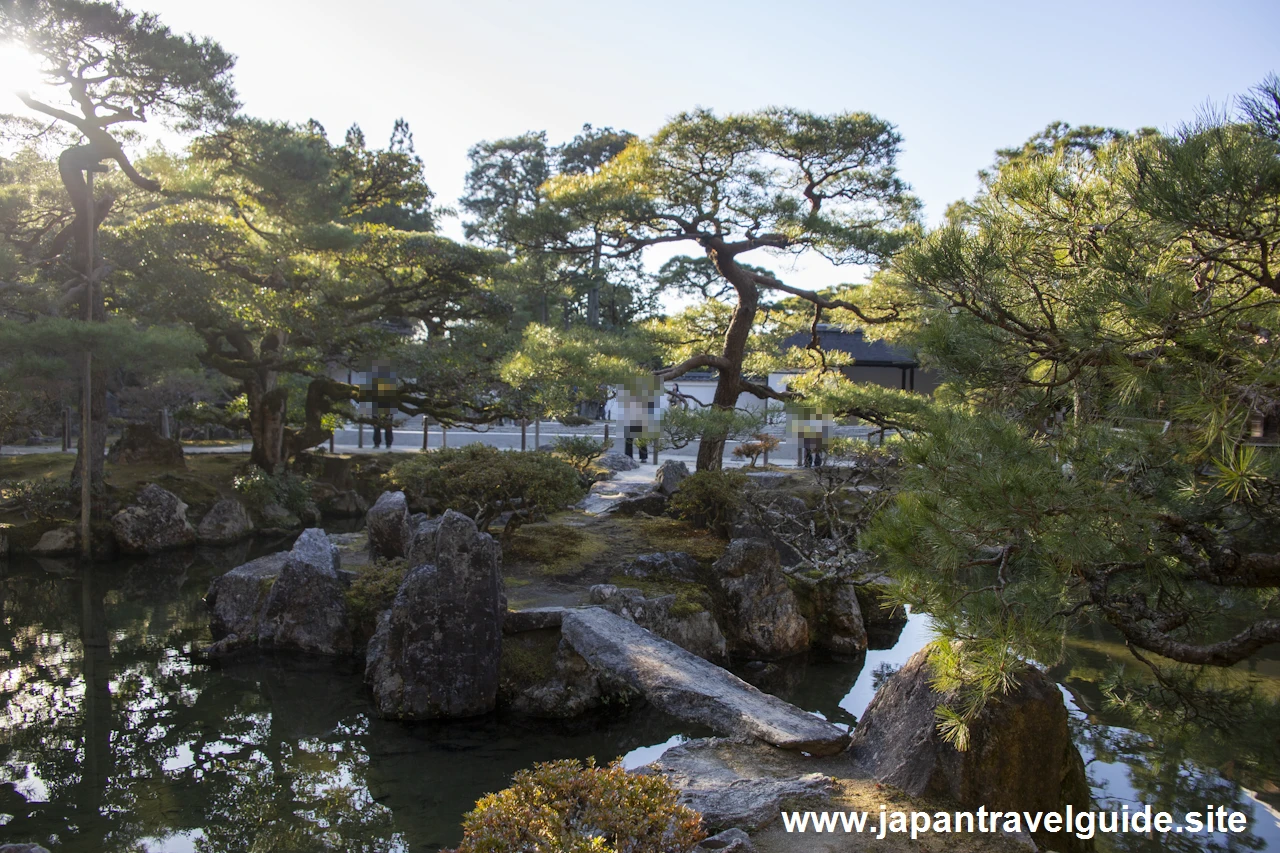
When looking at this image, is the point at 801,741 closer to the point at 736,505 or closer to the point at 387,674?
the point at 387,674

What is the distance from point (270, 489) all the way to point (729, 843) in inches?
532

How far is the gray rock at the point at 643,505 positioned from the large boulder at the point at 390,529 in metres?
3.56

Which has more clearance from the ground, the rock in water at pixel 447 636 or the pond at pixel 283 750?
the rock in water at pixel 447 636

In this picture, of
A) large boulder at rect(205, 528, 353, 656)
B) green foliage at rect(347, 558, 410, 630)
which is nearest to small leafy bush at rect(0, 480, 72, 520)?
large boulder at rect(205, 528, 353, 656)

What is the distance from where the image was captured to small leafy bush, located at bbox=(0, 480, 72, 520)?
42.6 feet

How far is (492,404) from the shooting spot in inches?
573

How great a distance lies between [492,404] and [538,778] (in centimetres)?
1116

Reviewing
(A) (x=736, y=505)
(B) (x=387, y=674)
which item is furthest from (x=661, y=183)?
(B) (x=387, y=674)

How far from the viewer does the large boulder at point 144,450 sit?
1577cm

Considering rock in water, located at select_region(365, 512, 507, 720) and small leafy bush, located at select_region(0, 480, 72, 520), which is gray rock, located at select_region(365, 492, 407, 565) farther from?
small leafy bush, located at select_region(0, 480, 72, 520)

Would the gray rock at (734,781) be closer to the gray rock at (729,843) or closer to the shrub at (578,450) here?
the gray rock at (729,843)

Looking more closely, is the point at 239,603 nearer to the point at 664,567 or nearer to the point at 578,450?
the point at 664,567

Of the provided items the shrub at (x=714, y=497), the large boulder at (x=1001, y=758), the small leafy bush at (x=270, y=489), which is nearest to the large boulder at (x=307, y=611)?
the shrub at (x=714, y=497)

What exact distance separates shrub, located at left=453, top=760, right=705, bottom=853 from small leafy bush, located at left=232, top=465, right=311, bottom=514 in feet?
42.4
